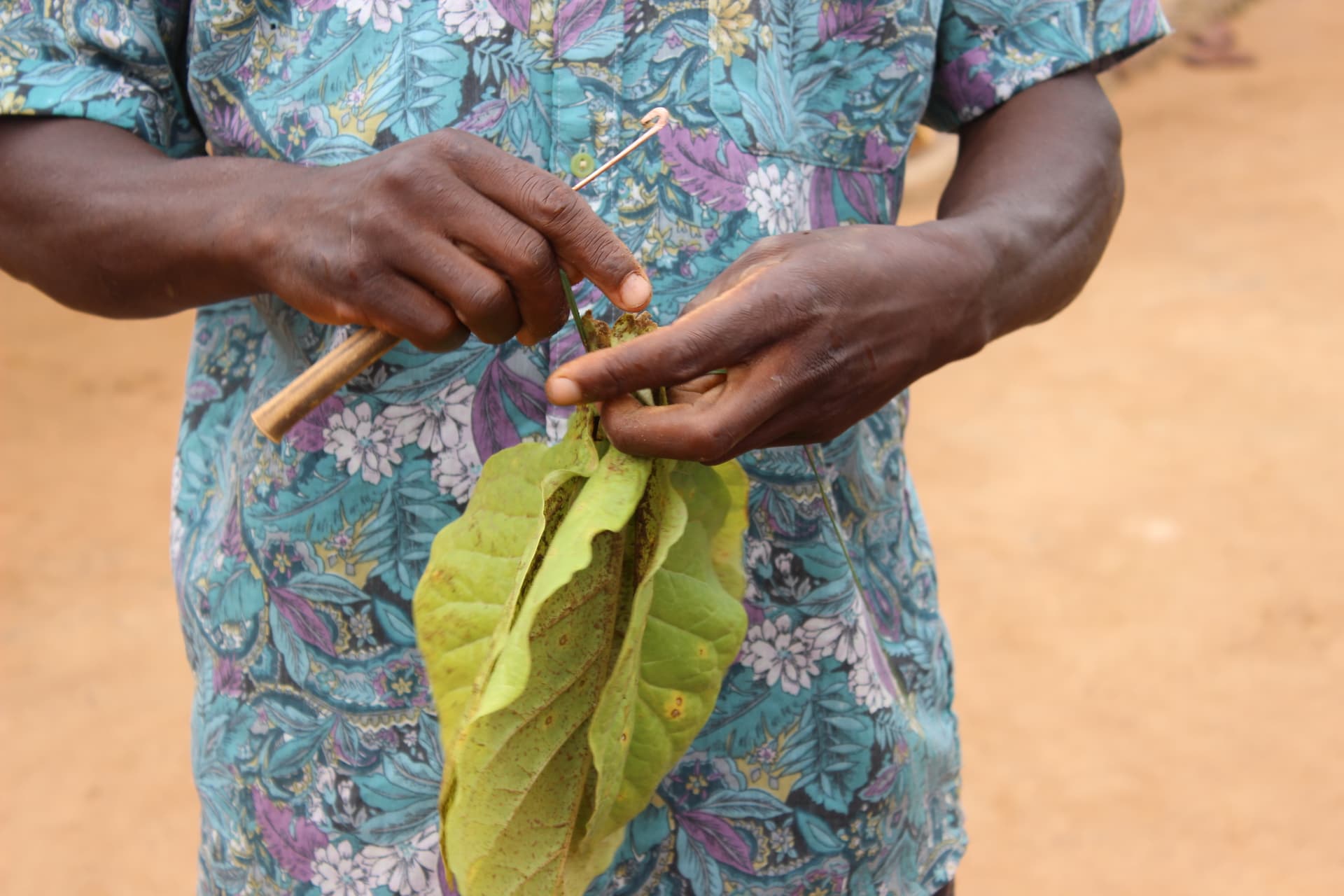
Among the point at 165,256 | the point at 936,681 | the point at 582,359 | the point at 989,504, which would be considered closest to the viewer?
the point at 582,359

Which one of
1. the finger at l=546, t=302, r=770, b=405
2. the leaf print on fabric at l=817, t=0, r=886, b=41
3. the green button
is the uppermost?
the leaf print on fabric at l=817, t=0, r=886, b=41

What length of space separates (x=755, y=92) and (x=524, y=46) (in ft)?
0.56

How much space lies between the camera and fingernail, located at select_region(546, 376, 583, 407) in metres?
0.76

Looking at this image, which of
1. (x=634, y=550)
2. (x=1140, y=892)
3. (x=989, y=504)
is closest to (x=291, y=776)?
(x=634, y=550)

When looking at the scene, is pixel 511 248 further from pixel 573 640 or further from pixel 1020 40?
pixel 1020 40

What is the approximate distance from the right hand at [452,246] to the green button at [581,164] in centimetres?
13

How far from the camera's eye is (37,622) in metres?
3.17

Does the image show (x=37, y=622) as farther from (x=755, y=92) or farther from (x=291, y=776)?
(x=755, y=92)

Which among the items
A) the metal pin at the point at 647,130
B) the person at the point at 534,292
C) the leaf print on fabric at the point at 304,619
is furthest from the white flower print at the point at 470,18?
the leaf print on fabric at the point at 304,619

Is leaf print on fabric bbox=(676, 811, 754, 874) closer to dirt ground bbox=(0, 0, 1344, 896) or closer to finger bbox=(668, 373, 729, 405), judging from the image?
finger bbox=(668, 373, 729, 405)

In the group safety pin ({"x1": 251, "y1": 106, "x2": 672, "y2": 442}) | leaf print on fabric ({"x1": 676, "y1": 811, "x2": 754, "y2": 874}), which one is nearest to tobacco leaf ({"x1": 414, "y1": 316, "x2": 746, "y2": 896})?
safety pin ({"x1": 251, "y1": 106, "x2": 672, "y2": 442})

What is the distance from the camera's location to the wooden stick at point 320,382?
0.82 meters

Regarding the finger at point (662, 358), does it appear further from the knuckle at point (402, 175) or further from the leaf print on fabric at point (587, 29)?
the leaf print on fabric at point (587, 29)

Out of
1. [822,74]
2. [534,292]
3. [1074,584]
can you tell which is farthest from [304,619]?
[1074,584]
